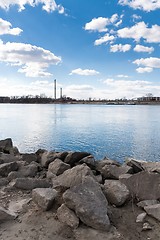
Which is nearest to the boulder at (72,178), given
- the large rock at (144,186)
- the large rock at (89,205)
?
the large rock at (89,205)

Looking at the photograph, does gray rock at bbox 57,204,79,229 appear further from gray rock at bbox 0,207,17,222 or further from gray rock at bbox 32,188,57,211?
gray rock at bbox 0,207,17,222

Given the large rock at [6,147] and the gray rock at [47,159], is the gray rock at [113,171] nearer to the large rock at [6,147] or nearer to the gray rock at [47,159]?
the gray rock at [47,159]

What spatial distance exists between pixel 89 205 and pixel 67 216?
1.49 ft

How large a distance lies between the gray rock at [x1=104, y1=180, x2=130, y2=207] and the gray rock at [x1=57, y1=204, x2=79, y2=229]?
103 centimetres

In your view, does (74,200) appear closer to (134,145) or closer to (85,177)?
(85,177)

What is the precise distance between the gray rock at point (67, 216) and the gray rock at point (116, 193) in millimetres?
1031

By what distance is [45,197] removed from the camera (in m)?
5.11

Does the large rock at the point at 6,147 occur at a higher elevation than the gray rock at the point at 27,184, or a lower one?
lower

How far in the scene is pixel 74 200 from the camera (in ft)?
15.4

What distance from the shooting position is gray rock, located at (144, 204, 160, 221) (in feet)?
16.0

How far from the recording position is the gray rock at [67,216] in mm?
4570

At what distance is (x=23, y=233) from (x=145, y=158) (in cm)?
1214

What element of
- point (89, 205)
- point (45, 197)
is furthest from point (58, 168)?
point (89, 205)

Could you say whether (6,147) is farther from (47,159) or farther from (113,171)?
(113,171)
